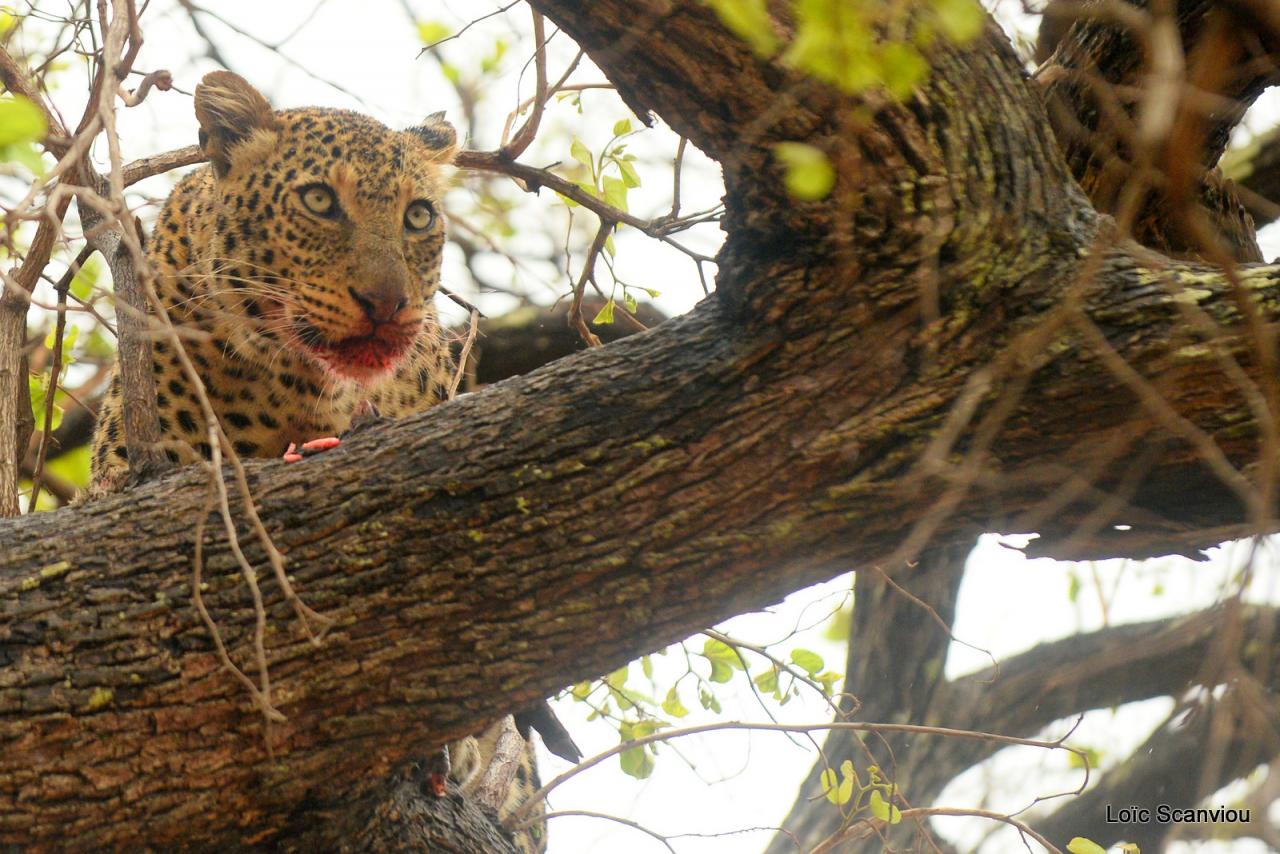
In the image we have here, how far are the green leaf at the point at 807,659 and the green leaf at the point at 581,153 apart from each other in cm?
184

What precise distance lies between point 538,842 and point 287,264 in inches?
91.4

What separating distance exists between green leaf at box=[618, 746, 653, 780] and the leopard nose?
1750 millimetres

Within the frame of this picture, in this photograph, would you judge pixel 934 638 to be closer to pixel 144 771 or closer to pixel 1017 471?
pixel 1017 471

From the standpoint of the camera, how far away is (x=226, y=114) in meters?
4.77

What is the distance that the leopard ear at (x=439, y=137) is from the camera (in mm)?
5156

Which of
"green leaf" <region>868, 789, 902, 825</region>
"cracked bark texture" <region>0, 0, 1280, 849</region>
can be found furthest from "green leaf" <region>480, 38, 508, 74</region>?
"green leaf" <region>868, 789, 902, 825</region>

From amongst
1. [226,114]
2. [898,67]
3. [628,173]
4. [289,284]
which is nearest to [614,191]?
[628,173]

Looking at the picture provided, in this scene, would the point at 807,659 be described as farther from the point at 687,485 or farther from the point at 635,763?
the point at 687,485

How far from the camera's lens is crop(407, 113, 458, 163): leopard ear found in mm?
5156

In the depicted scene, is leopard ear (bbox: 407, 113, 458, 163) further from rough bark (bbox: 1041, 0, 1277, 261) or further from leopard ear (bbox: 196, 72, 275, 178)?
rough bark (bbox: 1041, 0, 1277, 261)

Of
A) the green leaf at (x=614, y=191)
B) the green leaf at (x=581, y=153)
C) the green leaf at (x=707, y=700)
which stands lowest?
the green leaf at (x=707, y=700)

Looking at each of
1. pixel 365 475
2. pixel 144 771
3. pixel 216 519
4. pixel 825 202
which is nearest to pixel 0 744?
pixel 144 771

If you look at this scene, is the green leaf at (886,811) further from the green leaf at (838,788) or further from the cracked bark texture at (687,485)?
the cracked bark texture at (687,485)

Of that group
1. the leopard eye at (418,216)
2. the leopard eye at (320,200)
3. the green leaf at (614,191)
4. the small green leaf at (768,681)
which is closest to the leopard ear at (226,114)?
the leopard eye at (320,200)
